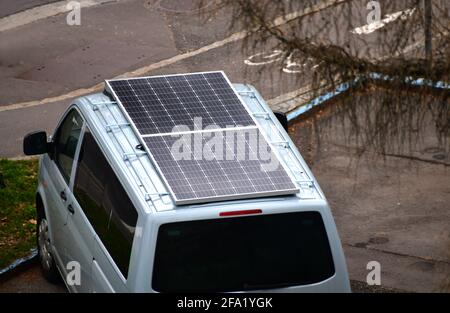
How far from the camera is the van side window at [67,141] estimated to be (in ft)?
32.3

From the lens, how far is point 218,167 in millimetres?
8305

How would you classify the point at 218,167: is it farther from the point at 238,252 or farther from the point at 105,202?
the point at 105,202

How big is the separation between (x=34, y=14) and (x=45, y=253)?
911 cm

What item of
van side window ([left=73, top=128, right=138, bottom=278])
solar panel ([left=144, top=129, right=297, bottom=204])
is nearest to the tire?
van side window ([left=73, top=128, right=138, bottom=278])

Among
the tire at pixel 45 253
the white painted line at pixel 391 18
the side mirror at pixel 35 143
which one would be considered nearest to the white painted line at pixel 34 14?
the tire at pixel 45 253

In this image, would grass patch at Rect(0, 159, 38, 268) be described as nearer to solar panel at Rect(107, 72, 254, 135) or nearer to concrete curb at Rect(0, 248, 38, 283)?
concrete curb at Rect(0, 248, 38, 283)

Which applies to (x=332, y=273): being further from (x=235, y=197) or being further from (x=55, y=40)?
(x=55, y=40)

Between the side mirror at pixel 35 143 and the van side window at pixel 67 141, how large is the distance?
0.13m

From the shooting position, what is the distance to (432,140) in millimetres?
14164

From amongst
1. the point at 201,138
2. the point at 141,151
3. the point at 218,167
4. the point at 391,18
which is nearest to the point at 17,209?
the point at 141,151

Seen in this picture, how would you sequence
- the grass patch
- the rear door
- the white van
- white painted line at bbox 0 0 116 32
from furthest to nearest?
white painted line at bbox 0 0 116 32
the grass patch
the rear door
the white van

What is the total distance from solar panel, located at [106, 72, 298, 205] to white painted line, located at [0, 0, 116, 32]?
925 cm

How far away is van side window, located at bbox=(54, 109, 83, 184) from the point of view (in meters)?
9.84

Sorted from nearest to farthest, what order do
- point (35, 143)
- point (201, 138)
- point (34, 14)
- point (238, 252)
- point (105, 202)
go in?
point (238, 252) < point (201, 138) < point (105, 202) < point (35, 143) < point (34, 14)
